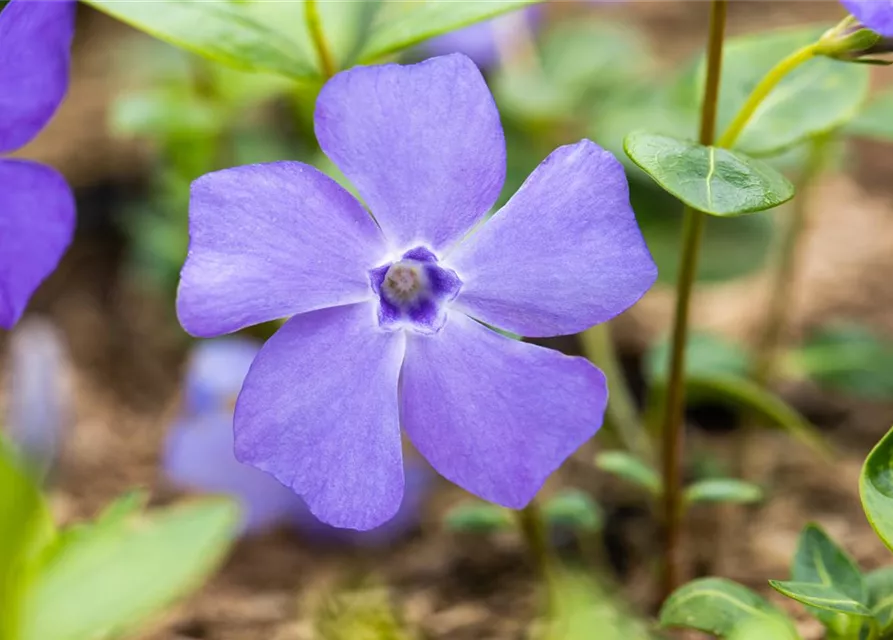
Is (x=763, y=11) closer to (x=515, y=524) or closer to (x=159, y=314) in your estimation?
(x=159, y=314)

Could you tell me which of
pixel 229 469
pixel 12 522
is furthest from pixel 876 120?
pixel 12 522

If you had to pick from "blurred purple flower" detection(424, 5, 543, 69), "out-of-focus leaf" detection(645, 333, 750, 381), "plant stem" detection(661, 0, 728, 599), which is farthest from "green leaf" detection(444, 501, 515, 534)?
"blurred purple flower" detection(424, 5, 543, 69)

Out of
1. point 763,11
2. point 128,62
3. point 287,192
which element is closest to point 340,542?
point 287,192

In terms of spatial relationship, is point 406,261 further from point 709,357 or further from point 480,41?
point 480,41

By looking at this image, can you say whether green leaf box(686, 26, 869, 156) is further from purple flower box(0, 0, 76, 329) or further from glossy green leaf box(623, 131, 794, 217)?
purple flower box(0, 0, 76, 329)

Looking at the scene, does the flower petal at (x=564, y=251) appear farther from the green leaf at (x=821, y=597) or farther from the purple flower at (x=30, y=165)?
the purple flower at (x=30, y=165)

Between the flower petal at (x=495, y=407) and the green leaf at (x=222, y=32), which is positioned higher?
the green leaf at (x=222, y=32)

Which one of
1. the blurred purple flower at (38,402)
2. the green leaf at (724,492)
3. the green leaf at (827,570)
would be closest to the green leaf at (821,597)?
the green leaf at (827,570)
